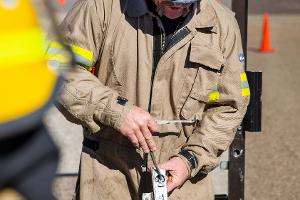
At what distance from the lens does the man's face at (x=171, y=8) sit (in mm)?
2922

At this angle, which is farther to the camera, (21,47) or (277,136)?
(277,136)

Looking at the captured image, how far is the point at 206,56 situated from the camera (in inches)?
124

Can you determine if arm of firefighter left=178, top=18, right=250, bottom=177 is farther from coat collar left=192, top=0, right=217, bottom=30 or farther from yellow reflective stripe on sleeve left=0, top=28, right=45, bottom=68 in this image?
yellow reflective stripe on sleeve left=0, top=28, right=45, bottom=68

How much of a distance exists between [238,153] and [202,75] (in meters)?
1.00

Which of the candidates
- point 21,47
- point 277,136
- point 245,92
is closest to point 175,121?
point 245,92

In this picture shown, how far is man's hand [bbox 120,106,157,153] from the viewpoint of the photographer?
2949 mm

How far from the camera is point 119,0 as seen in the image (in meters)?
3.12

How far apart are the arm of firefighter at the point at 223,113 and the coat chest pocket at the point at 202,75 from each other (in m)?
0.06

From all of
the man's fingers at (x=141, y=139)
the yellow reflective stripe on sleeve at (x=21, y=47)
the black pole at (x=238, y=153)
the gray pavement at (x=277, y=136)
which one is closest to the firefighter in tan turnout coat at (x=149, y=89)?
the man's fingers at (x=141, y=139)

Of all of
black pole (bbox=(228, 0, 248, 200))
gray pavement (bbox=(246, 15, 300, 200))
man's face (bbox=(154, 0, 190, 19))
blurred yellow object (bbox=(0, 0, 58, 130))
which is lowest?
gray pavement (bbox=(246, 15, 300, 200))

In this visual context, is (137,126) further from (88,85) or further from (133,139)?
(88,85)

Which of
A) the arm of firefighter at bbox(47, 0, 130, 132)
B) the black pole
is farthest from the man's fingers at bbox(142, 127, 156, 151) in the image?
the black pole

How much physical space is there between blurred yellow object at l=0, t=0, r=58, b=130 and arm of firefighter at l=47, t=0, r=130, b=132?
72.5 inches

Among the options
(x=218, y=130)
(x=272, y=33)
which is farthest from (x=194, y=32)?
(x=272, y=33)
